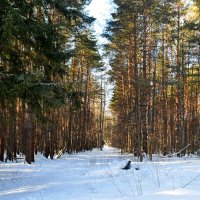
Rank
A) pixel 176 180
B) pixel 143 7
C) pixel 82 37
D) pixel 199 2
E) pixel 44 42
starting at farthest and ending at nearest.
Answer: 1. pixel 82 37
2. pixel 199 2
3. pixel 143 7
4. pixel 44 42
5. pixel 176 180

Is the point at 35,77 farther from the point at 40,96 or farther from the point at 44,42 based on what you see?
the point at 44,42

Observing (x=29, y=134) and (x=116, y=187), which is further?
(x=29, y=134)

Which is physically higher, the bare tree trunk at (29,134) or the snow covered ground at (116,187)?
the bare tree trunk at (29,134)

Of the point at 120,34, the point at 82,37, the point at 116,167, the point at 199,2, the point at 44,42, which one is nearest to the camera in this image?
the point at 44,42

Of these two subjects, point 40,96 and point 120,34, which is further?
point 120,34

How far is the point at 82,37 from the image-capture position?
101 feet

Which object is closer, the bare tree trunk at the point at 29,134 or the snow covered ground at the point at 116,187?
the snow covered ground at the point at 116,187

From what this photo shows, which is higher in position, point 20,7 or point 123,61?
point 123,61

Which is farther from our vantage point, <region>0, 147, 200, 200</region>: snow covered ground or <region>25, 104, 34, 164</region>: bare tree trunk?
<region>25, 104, 34, 164</region>: bare tree trunk

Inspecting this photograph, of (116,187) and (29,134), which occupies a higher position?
(29,134)

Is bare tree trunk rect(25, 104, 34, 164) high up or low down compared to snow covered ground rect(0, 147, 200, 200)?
up

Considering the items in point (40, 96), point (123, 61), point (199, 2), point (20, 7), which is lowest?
point (40, 96)

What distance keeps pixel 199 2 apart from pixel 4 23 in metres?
17.5

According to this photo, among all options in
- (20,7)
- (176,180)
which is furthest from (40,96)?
(176,180)
